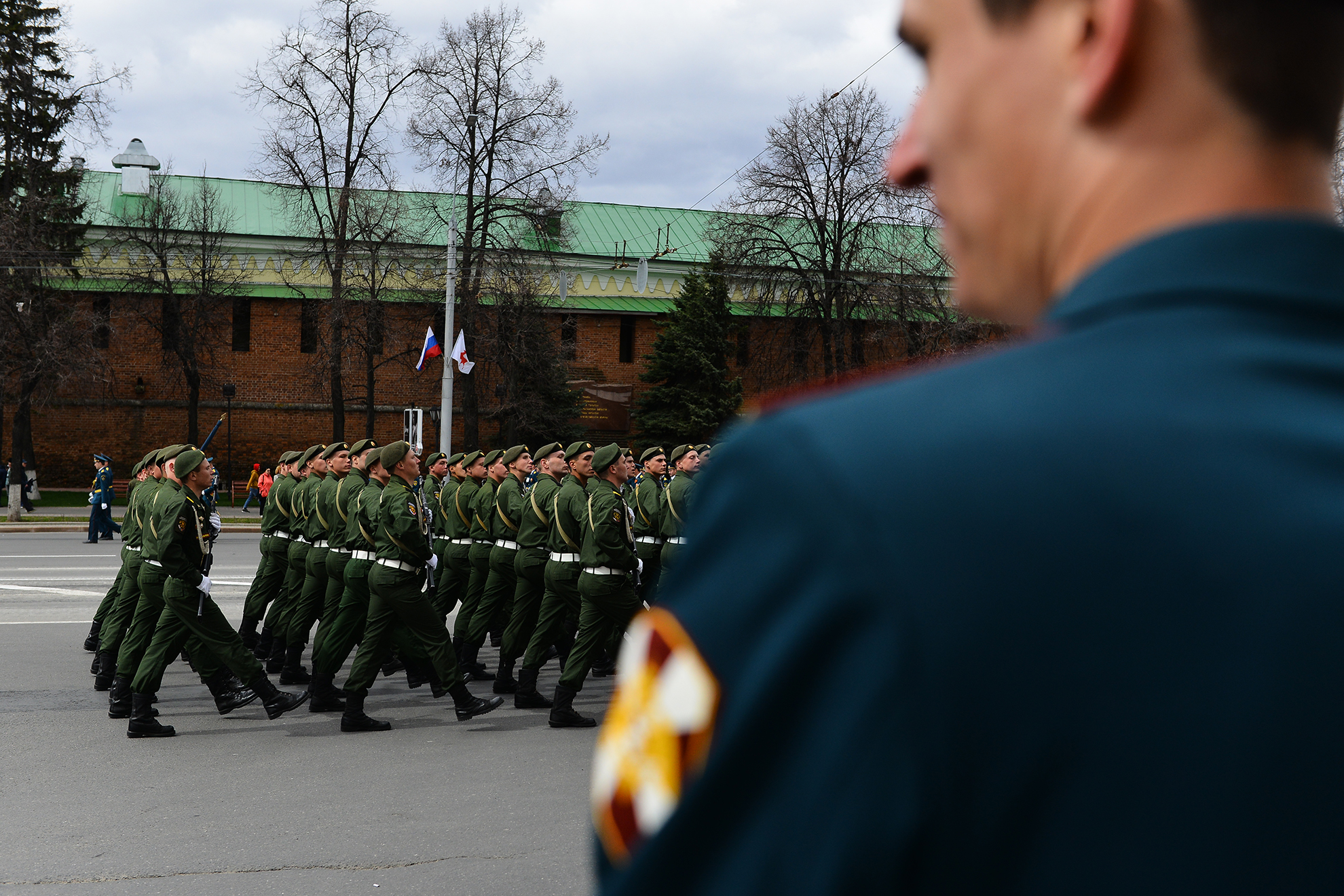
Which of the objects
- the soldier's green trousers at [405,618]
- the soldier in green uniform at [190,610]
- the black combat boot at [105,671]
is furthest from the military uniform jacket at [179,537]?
the black combat boot at [105,671]

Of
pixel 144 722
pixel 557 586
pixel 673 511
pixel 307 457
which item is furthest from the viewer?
pixel 307 457

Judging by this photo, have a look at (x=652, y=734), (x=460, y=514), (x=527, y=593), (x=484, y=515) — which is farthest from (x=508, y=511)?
(x=652, y=734)

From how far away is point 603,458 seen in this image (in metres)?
11.0

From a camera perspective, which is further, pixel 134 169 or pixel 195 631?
pixel 134 169

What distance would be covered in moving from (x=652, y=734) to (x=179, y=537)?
9548mm

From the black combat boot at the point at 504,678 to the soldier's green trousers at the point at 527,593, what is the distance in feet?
0.29

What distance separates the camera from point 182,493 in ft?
31.2

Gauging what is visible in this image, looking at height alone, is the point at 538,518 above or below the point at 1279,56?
below

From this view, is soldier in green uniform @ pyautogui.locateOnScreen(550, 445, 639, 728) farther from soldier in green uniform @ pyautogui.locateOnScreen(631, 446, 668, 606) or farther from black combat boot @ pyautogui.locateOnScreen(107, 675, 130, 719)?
black combat boot @ pyautogui.locateOnScreen(107, 675, 130, 719)

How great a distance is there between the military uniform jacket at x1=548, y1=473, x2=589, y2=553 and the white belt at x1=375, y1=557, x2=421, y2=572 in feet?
4.59

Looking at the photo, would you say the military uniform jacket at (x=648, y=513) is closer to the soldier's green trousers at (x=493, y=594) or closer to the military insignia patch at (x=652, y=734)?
the soldier's green trousers at (x=493, y=594)

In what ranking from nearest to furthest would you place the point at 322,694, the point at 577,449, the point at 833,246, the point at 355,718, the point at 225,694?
the point at 355,718, the point at 225,694, the point at 322,694, the point at 577,449, the point at 833,246

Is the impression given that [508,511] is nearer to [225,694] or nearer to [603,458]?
[603,458]

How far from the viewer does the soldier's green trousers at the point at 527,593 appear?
1116 centimetres
